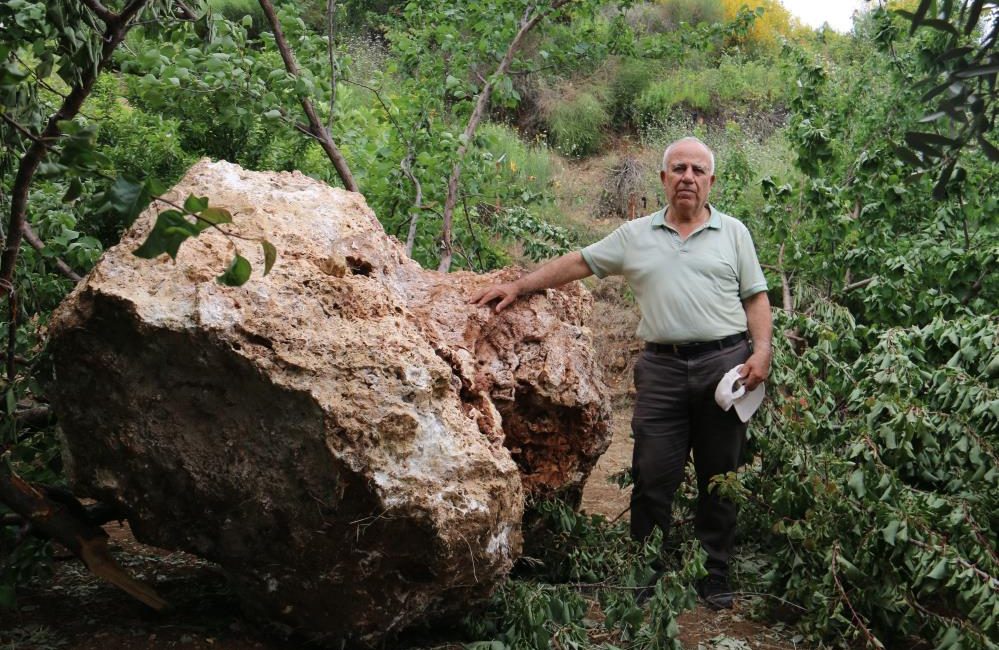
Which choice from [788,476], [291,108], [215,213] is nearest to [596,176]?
[291,108]

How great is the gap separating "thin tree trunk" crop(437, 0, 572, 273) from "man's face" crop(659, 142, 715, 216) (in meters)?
1.55

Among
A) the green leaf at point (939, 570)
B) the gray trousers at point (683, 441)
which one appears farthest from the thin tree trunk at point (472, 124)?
the green leaf at point (939, 570)

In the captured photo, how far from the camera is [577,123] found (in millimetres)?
14156

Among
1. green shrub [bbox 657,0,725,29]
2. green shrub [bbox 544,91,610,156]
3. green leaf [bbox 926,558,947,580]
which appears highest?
green shrub [bbox 657,0,725,29]

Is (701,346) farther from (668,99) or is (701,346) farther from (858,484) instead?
(668,99)

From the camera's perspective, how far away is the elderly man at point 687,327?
12.9ft

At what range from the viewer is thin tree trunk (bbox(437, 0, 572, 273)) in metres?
5.43

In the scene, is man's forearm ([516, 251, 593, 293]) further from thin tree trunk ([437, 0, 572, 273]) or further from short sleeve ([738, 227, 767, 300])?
thin tree trunk ([437, 0, 572, 273])

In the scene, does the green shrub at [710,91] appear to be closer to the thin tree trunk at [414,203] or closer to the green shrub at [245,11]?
the green shrub at [245,11]

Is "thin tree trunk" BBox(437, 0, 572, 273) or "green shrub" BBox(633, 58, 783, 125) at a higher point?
"green shrub" BBox(633, 58, 783, 125)

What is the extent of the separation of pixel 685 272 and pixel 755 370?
47 centimetres

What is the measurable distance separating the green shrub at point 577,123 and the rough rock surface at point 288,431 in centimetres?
1093

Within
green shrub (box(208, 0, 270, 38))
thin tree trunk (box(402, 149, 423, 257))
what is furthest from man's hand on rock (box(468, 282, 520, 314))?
green shrub (box(208, 0, 270, 38))

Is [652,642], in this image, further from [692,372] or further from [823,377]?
[823,377]
